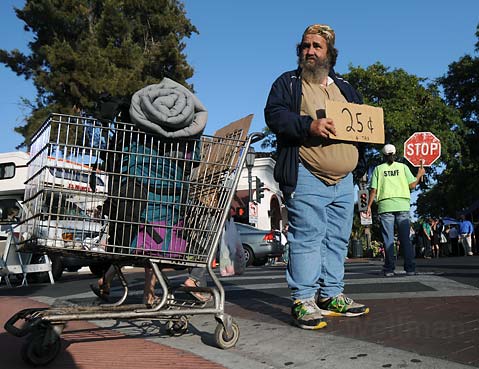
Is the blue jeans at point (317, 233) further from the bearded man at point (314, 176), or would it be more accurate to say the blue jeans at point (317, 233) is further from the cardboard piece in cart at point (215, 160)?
the cardboard piece in cart at point (215, 160)

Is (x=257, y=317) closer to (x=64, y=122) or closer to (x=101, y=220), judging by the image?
(x=101, y=220)

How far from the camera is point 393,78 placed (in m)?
33.8

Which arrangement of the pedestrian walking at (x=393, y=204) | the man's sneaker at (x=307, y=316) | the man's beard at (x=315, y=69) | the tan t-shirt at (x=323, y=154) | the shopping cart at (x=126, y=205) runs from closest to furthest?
the shopping cart at (x=126, y=205)
the man's sneaker at (x=307, y=316)
the tan t-shirt at (x=323, y=154)
the man's beard at (x=315, y=69)
the pedestrian walking at (x=393, y=204)

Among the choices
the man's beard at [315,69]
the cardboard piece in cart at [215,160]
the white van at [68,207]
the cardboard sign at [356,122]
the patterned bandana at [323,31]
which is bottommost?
the white van at [68,207]

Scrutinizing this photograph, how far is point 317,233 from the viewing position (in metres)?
3.43

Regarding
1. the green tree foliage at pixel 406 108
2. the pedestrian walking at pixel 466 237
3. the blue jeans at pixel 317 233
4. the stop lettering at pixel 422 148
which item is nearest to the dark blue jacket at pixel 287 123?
the blue jeans at pixel 317 233

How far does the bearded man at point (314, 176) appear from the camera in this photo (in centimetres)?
335

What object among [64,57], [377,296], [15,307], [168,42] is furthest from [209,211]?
[168,42]

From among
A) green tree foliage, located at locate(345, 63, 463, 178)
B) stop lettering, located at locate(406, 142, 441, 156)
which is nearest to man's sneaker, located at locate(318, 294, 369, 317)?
stop lettering, located at locate(406, 142, 441, 156)

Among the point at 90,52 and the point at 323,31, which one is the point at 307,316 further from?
the point at 90,52

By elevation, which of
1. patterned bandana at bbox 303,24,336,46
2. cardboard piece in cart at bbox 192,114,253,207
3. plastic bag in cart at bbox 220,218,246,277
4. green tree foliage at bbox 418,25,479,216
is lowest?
plastic bag in cart at bbox 220,218,246,277

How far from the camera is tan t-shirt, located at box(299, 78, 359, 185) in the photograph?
3463mm

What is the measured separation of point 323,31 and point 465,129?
32704 millimetres

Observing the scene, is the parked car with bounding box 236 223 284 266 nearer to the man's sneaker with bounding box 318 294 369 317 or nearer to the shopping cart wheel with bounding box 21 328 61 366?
the man's sneaker with bounding box 318 294 369 317
